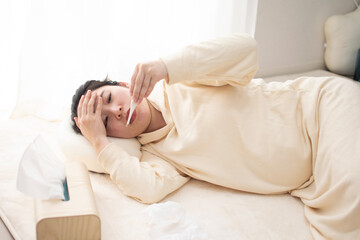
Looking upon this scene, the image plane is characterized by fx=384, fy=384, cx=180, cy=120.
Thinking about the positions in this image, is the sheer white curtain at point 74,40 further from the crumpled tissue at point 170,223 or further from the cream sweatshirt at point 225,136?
the crumpled tissue at point 170,223

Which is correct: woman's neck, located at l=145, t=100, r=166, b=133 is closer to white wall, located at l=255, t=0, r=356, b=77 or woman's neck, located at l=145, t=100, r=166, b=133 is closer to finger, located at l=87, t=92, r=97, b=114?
finger, located at l=87, t=92, r=97, b=114

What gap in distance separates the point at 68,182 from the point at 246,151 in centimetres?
58

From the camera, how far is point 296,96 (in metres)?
1.37

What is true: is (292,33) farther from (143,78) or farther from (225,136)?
(143,78)

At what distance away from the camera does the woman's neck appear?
1464 millimetres

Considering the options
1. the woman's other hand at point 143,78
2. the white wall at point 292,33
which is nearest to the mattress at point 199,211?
the woman's other hand at point 143,78

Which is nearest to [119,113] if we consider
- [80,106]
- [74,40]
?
[80,106]

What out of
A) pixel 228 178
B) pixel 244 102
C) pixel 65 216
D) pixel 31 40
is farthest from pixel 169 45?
pixel 65 216

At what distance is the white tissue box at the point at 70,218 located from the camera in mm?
960

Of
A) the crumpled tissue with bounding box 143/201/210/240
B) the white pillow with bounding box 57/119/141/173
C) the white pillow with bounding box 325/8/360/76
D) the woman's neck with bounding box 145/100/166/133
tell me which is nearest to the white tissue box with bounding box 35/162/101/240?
the crumpled tissue with bounding box 143/201/210/240

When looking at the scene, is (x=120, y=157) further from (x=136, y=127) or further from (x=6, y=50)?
(x=6, y=50)

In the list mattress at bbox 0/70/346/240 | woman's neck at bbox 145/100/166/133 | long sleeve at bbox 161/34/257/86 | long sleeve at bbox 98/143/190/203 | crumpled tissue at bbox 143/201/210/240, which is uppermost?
long sleeve at bbox 161/34/257/86

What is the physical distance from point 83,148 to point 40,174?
0.29m

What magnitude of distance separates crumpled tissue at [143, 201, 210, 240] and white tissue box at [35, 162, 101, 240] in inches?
6.8
